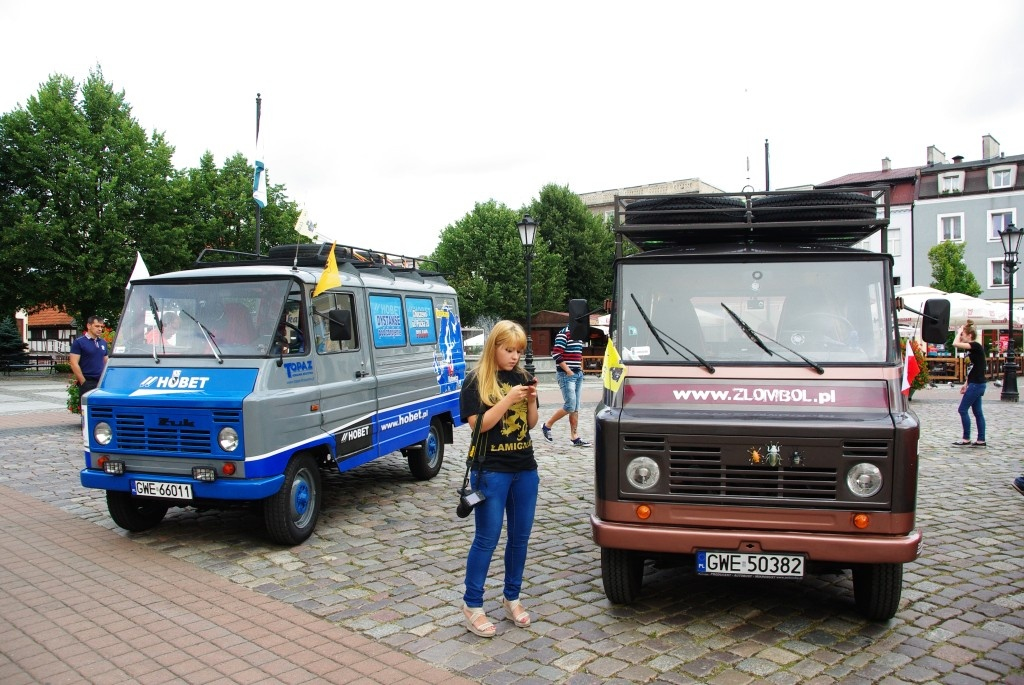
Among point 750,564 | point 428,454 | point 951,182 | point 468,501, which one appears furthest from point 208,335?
point 951,182

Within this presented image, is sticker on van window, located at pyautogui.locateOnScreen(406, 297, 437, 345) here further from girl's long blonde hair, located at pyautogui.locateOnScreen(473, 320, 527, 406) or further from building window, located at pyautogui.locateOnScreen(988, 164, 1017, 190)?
building window, located at pyautogui.locateOnScreen(988, 164, 1017, 190)

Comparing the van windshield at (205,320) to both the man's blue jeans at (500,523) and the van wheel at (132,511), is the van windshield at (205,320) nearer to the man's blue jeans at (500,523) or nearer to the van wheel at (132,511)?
the van wheel at (132,511)

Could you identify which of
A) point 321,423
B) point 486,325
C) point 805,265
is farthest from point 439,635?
point 486,325

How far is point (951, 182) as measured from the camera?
5469 centimetres

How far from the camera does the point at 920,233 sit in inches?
2191

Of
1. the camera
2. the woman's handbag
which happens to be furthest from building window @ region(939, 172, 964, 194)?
the camera

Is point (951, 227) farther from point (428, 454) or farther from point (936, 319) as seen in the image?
point (936, 319)

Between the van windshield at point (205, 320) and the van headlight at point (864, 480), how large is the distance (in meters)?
4.80

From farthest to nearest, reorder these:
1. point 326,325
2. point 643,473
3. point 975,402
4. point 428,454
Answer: point 975,402 < point 428,454 < point 326,325 < point 643,473

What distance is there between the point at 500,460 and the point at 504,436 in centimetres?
16

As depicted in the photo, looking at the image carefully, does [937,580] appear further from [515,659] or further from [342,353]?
[342,353]

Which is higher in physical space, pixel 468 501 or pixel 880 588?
pixel 468 501

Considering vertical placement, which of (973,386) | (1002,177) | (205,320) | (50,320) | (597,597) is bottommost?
(597,597)

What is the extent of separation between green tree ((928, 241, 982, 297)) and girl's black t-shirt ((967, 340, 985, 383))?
34.2m
